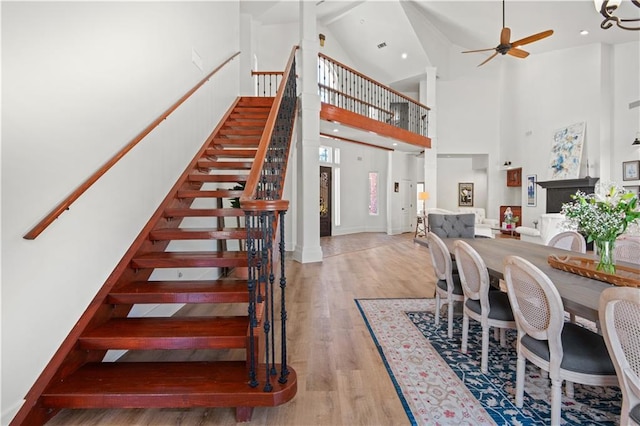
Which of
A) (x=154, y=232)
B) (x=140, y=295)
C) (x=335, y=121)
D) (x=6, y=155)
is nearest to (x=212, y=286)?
(x=140, y=295)

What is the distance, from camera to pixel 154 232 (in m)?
2.82

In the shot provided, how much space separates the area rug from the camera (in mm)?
1802

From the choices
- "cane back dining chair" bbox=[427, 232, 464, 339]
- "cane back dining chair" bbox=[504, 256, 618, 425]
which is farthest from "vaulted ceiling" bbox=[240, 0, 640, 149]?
"cane back dining chair" bbox=[504, 256, 618, 425]

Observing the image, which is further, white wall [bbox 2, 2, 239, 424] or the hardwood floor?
the hardwood floor

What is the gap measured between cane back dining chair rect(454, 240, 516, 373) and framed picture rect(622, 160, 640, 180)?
719 cm

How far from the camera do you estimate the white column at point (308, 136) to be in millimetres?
5895

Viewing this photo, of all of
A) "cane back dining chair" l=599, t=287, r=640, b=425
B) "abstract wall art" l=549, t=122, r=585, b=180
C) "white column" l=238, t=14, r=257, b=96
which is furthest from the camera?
"abstract wall art" l=549, t=122, r=585, b=180

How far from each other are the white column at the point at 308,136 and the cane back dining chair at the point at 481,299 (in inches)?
149

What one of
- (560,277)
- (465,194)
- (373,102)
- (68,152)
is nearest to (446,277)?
(560,277)

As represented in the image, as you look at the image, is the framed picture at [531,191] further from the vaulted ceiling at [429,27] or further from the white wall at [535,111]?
the vaulted ceiling at [429,27]

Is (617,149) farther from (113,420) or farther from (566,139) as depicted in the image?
(113,420)

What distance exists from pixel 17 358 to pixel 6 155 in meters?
1.03

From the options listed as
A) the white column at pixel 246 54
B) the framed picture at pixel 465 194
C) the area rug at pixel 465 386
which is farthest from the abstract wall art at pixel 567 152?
the white column at pixel 246 54

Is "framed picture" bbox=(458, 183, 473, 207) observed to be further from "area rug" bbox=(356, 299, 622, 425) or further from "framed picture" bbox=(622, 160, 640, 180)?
"area rug" bbox=(356, 299, 622, 425)
